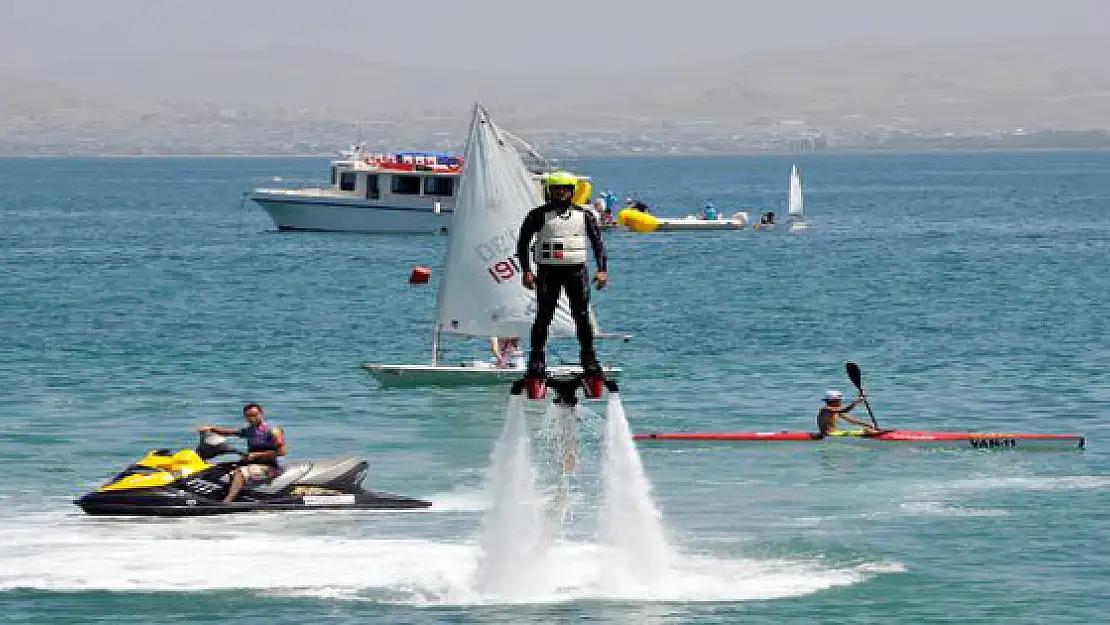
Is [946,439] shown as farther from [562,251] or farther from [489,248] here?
[562,251]

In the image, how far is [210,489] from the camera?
122 feet

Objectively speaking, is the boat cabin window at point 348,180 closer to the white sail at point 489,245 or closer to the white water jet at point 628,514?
the white sail at point 489,245

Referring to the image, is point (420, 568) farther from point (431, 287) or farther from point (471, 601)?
point (431, 287)

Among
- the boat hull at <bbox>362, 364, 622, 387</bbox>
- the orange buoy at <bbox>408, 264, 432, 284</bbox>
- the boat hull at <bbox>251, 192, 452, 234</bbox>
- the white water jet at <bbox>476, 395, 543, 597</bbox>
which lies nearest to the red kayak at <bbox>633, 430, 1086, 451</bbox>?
the boat hull at <bbox>362, 364, 622, 387</bbox>

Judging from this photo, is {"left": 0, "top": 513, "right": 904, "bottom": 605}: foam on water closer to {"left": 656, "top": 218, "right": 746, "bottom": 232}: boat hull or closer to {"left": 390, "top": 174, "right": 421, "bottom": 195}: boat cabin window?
{"left": 390, "top": 174, "right": 421, "bottom": 195}: boat cabin window

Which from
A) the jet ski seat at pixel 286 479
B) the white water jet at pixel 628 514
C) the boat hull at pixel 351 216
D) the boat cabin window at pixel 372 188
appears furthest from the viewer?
the boat cabin window at pixel 372 188

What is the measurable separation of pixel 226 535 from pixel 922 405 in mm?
24868

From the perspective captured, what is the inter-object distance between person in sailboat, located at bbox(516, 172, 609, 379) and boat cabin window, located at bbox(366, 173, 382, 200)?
99.5 metres

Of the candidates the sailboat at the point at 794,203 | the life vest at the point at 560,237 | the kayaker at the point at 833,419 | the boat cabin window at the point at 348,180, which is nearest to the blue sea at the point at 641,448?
the kayaker at the point at 833,419

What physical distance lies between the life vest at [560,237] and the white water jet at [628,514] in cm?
339

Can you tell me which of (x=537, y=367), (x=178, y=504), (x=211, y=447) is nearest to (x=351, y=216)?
(x=211, y=447)

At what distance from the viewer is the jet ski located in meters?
37.1

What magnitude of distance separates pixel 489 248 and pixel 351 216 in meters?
77.9

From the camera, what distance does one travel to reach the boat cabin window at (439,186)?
401 ft
